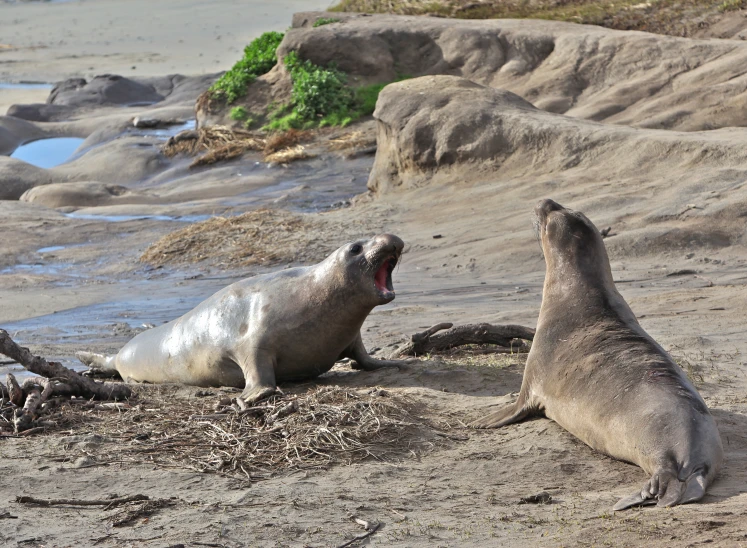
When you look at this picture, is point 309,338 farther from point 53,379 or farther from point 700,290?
point 700,290

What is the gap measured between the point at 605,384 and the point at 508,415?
2.02ft

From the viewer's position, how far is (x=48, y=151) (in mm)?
22734

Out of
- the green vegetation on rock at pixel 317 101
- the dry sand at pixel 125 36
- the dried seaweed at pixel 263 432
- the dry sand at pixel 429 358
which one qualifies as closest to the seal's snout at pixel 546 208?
the dry sand at pixel 429 358

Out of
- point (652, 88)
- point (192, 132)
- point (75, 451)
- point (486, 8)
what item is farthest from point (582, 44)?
point (75, 451)

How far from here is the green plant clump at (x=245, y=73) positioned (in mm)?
19109

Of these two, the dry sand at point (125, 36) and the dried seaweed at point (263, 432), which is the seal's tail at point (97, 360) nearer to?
the dried seaweed at point (263, 432)

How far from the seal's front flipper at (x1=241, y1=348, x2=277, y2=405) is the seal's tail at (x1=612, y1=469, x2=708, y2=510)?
7.56 feet

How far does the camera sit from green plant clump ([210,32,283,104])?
19109 mm

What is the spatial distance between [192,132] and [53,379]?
13.2 m

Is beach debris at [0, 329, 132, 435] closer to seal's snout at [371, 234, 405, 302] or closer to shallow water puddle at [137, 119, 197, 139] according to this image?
seal's snout at [371, 234, 405, 302]

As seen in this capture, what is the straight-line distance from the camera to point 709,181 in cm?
1034

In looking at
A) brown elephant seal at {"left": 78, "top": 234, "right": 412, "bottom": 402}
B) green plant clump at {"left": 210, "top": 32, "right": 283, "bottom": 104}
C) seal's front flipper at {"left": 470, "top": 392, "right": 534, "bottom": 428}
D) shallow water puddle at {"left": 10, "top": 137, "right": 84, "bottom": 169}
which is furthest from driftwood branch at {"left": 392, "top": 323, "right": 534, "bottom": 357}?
shallow water puddle at {"left": 10, "top": 137, "right": 84, "bottom": 169}

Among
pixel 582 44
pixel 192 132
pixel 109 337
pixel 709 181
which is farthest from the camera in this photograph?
pixel 192 132

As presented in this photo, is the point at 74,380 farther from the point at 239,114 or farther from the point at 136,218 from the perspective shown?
the point at 239,114
